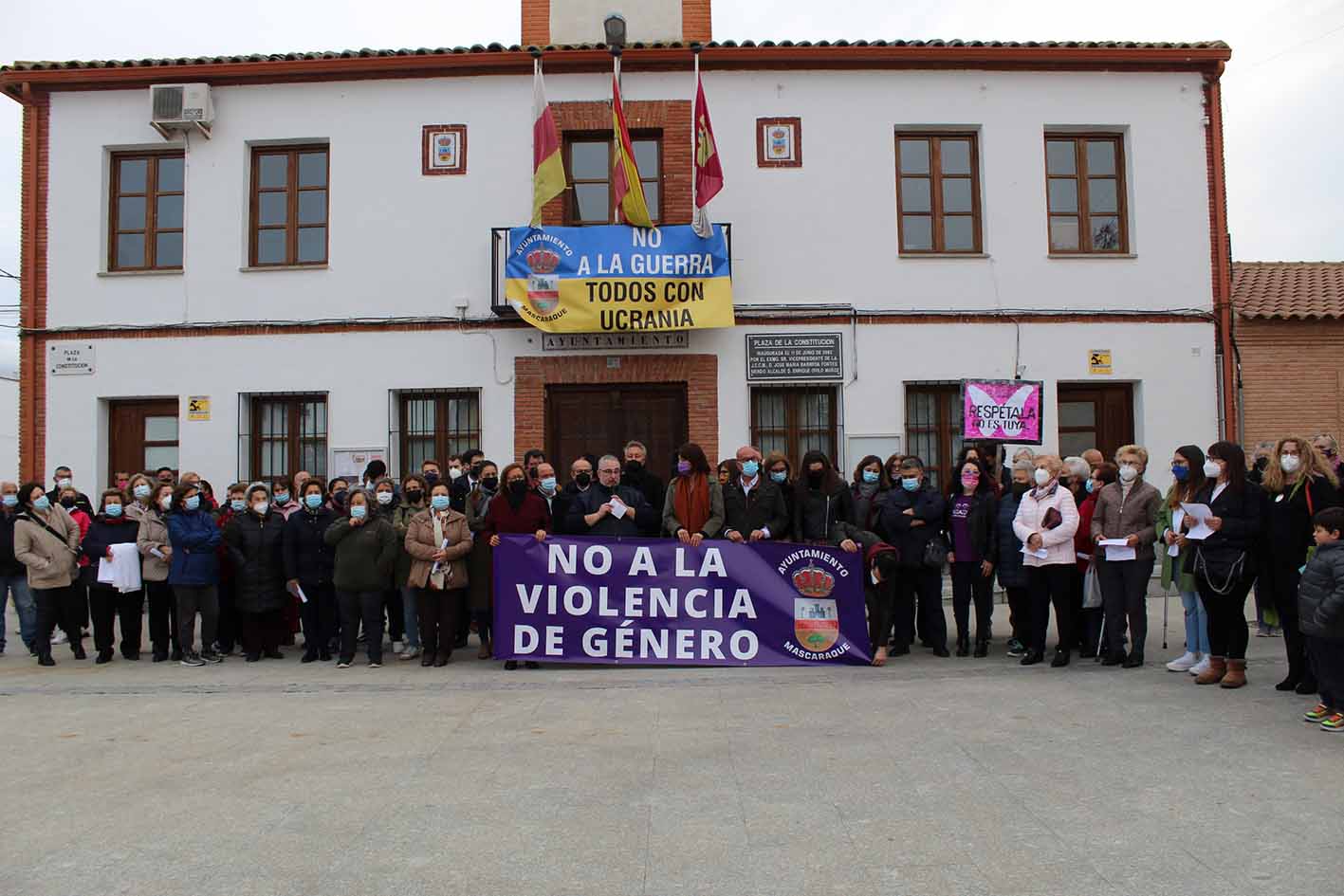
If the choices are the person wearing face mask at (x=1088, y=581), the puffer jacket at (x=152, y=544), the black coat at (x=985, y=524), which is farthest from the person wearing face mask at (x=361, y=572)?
the person wearing face mask at (x=1088, y=581)

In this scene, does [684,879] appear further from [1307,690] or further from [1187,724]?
[1307,690]

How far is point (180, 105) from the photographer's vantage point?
48.8 ft

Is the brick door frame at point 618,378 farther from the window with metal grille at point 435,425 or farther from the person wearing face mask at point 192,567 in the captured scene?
the person wearing face mask at point 192,567

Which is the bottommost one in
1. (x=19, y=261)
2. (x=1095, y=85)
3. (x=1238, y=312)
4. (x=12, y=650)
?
(x=12, y=650)

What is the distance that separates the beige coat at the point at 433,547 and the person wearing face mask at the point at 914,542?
3.77m

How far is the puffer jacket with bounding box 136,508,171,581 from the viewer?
10.2 m

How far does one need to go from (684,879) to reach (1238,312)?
1341cm

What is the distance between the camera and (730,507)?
32.0 ft

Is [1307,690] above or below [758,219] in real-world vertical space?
below

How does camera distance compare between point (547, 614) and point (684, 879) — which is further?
point (547, 614)

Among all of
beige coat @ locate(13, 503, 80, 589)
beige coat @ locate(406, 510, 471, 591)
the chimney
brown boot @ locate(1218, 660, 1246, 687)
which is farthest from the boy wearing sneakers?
the chimney

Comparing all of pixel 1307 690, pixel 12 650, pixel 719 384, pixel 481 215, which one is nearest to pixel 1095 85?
pixel 719 384

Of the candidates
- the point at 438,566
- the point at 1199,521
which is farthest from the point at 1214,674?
the point at 438,566

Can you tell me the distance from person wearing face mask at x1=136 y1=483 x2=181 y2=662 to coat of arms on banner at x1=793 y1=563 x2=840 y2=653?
5835 mm
